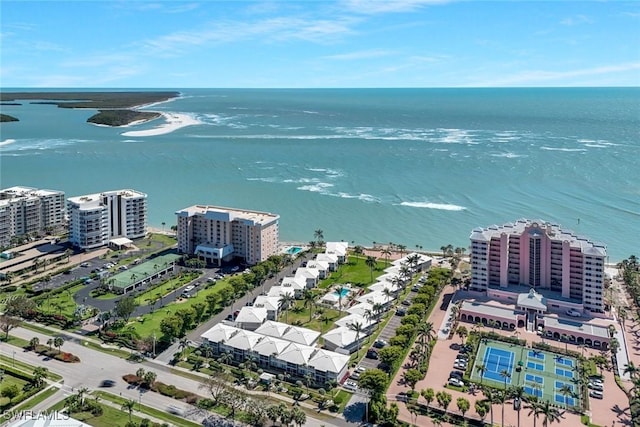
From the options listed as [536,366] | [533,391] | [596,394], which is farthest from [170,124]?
[596,394]

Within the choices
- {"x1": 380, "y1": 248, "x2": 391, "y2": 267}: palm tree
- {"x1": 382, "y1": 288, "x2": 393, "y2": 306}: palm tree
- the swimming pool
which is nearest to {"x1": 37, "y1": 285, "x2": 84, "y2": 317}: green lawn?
the swimming pool

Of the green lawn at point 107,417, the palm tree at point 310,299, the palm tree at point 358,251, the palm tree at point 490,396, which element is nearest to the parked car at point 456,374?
the palm tree at point 490,396

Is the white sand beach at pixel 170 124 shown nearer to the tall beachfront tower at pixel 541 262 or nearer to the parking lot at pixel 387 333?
the parking lot at pixel 387 333

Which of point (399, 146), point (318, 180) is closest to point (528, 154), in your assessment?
point (399, 146)

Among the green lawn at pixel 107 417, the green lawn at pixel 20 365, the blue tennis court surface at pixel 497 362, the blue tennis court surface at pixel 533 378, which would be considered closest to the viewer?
the green lawn at pixel 107 417

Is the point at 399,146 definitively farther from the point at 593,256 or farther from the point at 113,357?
the point at 113,357

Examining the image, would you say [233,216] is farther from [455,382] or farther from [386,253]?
[455,382]
